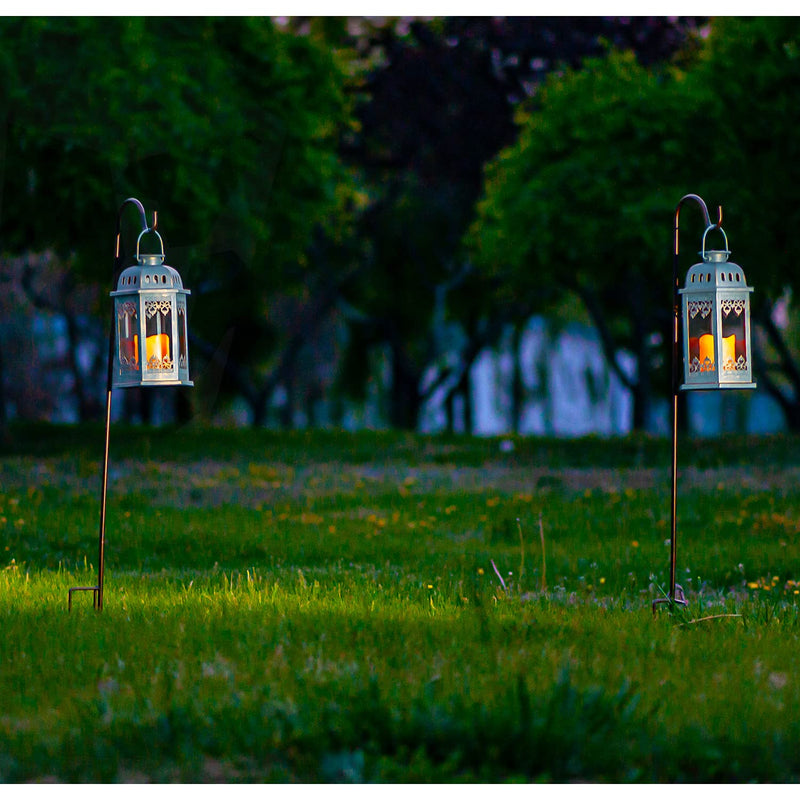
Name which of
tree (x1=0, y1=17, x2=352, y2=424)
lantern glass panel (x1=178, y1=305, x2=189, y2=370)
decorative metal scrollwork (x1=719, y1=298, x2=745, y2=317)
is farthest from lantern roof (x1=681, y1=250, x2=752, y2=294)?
tree (x1=0, y1=17, x2=352, y2=424)

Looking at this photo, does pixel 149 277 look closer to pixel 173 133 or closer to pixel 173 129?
pixel 173 129

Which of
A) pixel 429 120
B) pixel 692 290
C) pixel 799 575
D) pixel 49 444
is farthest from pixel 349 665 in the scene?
pixel 429 120

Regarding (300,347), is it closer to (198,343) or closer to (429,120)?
(198,343)

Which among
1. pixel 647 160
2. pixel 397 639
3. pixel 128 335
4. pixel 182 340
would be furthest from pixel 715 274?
pixel 647 160

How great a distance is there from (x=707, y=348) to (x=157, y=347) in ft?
12.5

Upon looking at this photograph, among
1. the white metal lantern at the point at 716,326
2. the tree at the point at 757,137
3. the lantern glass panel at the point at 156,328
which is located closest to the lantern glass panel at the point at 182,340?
the lantern glass panel at the point at 156,328

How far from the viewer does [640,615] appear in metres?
8.54

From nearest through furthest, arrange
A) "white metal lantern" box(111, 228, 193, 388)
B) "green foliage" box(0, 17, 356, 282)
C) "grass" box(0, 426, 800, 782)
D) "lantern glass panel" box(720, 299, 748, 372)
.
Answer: "grass" box(0, 426, 800, 782) → "white metal lantern" box(111, 228, 193, 388) → "lantern glass panel" box(720, 299, 748, 372) → "green foliage" box(0, 17, 356, 282)

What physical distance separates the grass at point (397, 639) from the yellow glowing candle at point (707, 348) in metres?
1.77

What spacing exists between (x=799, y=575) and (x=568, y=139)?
1466 cm

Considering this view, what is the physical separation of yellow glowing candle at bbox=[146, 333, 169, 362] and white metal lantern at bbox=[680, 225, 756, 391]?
3.60 m

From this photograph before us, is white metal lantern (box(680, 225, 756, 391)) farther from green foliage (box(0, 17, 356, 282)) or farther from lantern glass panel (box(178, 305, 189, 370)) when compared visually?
green foliage (box(0, 17, 356, 282))

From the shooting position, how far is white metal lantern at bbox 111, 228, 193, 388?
8.27 metres

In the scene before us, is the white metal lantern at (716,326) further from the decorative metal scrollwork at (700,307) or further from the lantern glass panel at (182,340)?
the lantern glass panel at (182,340)
